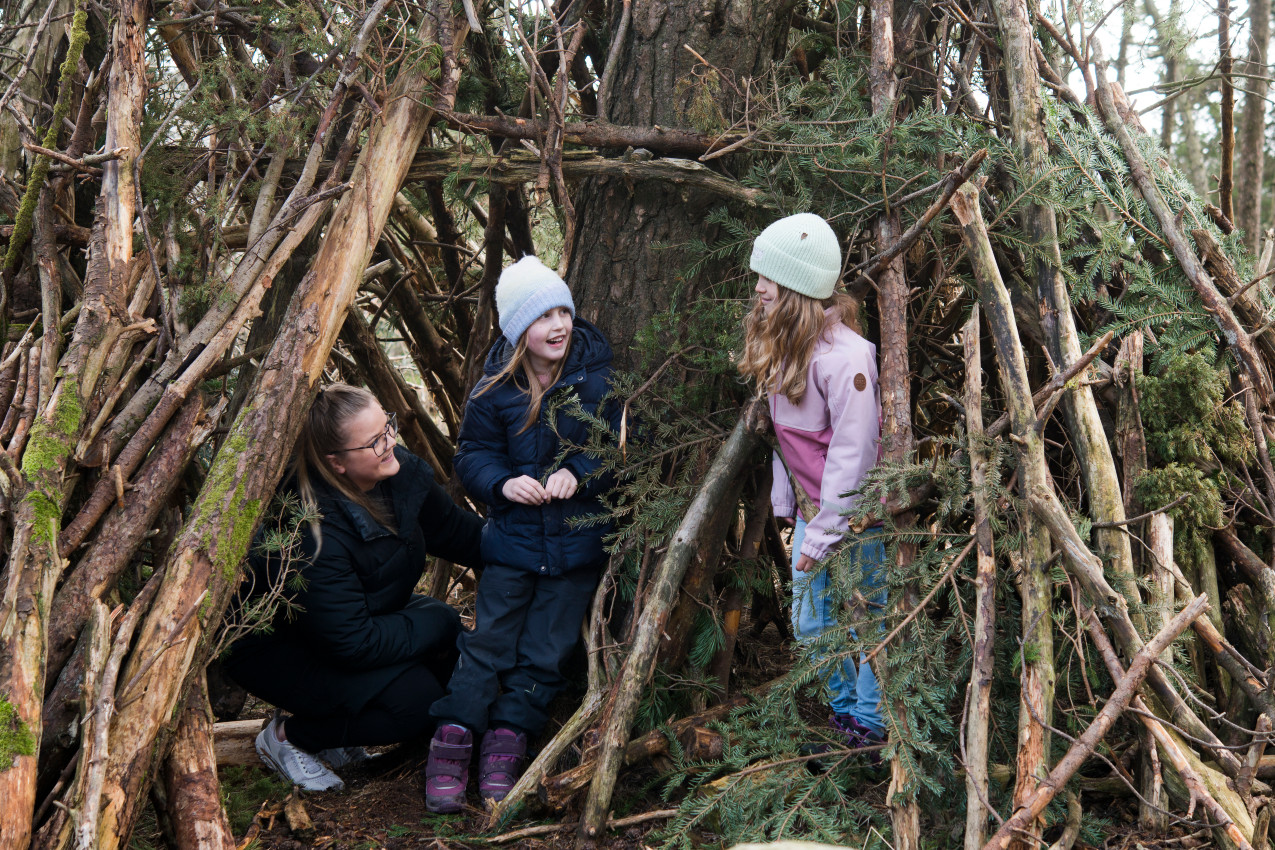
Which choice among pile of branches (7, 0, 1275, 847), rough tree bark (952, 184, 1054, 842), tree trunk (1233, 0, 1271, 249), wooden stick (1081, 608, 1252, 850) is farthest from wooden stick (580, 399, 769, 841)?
tree trunk (1233, 0, 1271, 249)

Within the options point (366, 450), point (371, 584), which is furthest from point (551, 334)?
point (371, 584)

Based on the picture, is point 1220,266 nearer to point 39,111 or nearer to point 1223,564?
point 1223,564

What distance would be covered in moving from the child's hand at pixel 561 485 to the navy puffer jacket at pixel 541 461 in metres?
0.07

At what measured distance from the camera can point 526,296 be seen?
3270 mm

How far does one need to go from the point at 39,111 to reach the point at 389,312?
1925mm

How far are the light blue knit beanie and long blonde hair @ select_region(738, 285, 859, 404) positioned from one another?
0.15 ft

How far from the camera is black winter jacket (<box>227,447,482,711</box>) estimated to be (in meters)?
3.16

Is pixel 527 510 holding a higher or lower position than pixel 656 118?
lower

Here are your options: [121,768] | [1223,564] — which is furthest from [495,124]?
[1223,564]

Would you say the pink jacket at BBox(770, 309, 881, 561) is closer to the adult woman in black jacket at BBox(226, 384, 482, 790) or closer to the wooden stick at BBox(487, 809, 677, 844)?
the wooden stick at BBox(487, 809, 677, 844)

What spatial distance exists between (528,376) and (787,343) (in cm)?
104

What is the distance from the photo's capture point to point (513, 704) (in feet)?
10.7

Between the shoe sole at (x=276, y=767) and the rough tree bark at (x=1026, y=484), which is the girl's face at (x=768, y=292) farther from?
the shoe sole at (x=276, y=767)

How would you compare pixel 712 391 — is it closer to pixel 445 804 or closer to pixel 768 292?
pixel 768 292
